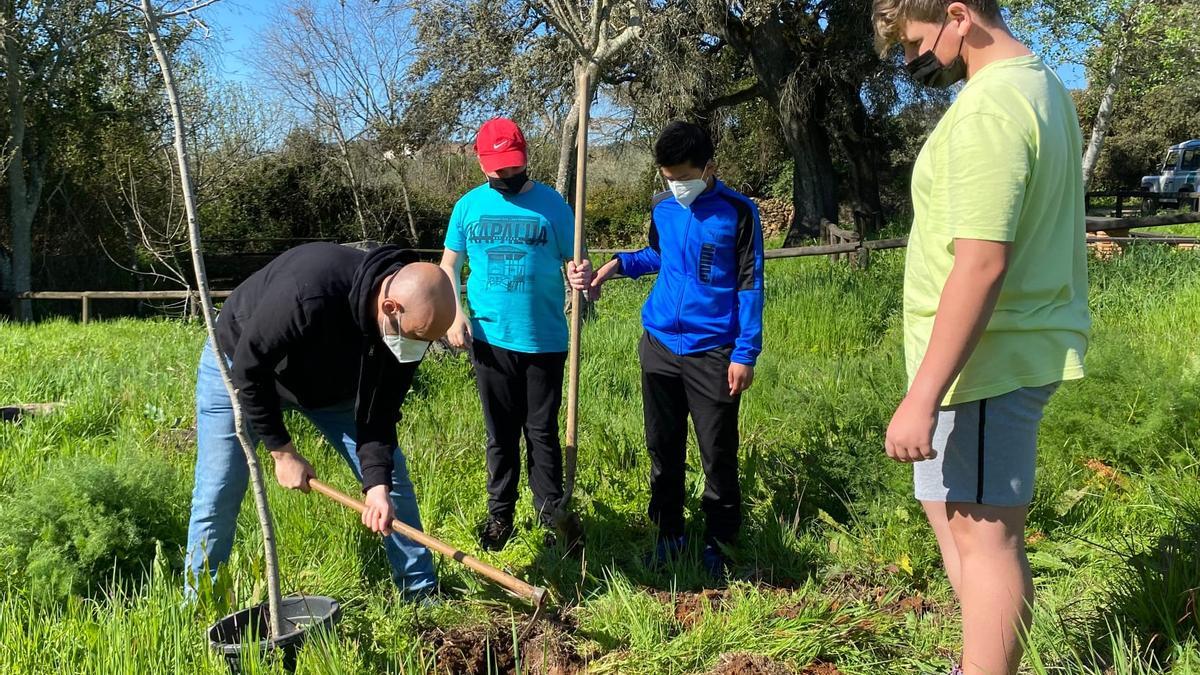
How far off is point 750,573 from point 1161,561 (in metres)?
1.33

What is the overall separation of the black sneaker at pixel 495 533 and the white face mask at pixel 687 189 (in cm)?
155

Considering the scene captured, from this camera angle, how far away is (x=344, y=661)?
86.5 inches

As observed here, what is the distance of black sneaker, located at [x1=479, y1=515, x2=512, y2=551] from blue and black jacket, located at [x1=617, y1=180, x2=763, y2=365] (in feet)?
3.56

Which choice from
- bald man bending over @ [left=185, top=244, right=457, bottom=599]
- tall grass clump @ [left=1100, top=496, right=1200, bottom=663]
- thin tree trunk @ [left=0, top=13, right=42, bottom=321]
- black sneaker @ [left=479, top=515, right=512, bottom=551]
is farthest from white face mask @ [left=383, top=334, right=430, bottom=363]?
thin tree trunk @ [left=0, top=13, right=42, bottom=321]

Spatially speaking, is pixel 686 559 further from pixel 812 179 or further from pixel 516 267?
pixel 812 179

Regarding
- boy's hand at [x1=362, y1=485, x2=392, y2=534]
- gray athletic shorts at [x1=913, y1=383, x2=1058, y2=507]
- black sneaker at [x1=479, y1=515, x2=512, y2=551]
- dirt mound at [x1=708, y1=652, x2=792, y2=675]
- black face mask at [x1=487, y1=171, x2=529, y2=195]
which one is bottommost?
dirt mound at [x1=708, y1=652, x2=792, y2=675]

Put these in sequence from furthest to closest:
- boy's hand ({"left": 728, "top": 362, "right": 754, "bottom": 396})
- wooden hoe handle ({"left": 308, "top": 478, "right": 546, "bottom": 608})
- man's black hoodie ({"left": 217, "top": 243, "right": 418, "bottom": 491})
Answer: boy's hand ({"left": 728, "top": 362, "right": 754, "bottom": 396}) < man's black hoodie ({"left": 217, "top": 243, "right": 418, "bottom": 491}) < wooden hoe handle ({"left": 308, "top": 478, "right": 546, "bottom": 608})

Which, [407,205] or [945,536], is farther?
[407,205]

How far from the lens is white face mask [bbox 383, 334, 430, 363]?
2383 millimetres

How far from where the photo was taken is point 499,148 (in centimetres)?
342

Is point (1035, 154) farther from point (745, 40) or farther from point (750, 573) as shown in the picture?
point (745, 40)

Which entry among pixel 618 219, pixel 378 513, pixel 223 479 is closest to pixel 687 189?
pixel 378 513

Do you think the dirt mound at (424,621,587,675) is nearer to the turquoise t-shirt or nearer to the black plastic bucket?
the black plastic bucket

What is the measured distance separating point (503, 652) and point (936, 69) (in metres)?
2.03
